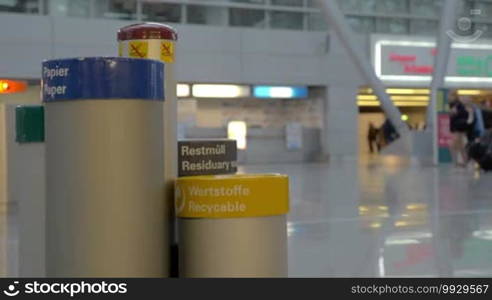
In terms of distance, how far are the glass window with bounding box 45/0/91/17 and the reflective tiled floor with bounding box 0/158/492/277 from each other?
1680 cm

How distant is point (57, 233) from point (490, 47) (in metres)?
30.5

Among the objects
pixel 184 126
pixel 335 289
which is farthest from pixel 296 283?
pixel 184 126

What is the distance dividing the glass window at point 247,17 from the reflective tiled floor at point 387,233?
17.4 meters

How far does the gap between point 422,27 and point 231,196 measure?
28.2 meters

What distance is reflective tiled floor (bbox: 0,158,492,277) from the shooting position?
4184 mm

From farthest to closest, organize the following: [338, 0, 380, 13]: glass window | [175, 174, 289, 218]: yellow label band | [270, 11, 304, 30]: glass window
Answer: [338, 0, 380, 13]: glass window → [270, 11, 304, 30]: glass window → [175, 174, 289, 218]: yellow label band

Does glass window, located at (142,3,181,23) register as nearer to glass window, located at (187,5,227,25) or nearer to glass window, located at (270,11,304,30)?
glass window, located at (187,5,227,25)

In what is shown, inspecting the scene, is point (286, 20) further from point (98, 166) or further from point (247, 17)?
point (98, 166)

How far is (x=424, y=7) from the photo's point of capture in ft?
94.9

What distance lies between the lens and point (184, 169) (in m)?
2.97

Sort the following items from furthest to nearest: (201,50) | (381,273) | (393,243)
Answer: (201,50) → (393,243) → (381,273)

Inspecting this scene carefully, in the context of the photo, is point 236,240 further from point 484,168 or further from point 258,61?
point 258,61

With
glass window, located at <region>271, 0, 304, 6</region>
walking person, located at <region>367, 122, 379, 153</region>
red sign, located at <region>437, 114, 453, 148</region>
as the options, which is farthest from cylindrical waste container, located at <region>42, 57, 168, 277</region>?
walking person, located at <region>367, 122, 379, 153</region>

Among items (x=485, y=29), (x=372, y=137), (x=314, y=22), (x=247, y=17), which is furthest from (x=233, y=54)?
(x=372, y=137)
